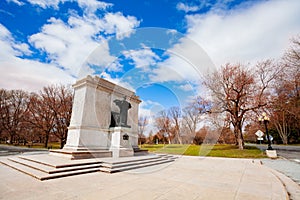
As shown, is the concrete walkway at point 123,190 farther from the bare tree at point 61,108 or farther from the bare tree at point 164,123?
the bare tree at point 164,123

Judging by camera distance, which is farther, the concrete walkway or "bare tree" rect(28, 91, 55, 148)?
"bare tree" rect(28, 91, 55, 148)

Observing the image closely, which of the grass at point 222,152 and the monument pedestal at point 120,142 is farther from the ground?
the monument pedestal at point 120,142

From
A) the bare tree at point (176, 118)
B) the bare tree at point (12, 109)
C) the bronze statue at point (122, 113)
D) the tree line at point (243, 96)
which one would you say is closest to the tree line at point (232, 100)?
the tree line at point (243, 96)

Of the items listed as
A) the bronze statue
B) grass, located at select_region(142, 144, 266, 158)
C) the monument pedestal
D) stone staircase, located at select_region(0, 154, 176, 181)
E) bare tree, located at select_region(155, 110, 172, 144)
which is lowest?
grass, located at select_region(142, 144, 266, 158)

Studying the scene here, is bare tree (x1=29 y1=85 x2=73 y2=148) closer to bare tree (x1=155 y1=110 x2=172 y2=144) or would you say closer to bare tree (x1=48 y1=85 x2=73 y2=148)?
bare tree (x1=48 y1=85 x2=73 y2=148)

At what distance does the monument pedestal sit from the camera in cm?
973

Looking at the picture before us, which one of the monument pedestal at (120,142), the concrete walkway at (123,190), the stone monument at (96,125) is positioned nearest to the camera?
the concrete walkway at (123,190)

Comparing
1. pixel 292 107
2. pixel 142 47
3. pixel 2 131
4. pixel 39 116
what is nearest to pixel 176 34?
pixel 142 47

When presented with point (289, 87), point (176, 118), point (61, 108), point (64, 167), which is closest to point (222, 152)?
point (289, 87)

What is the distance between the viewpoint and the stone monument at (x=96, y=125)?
900cm

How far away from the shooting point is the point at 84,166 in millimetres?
6664

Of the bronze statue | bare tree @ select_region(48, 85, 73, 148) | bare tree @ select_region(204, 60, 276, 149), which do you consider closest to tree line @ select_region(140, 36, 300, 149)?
bare tree @ select_region(204, 60, 276, 149)

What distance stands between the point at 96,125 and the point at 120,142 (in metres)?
1.94

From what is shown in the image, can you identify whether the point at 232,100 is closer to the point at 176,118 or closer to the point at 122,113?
the point at 122,113
